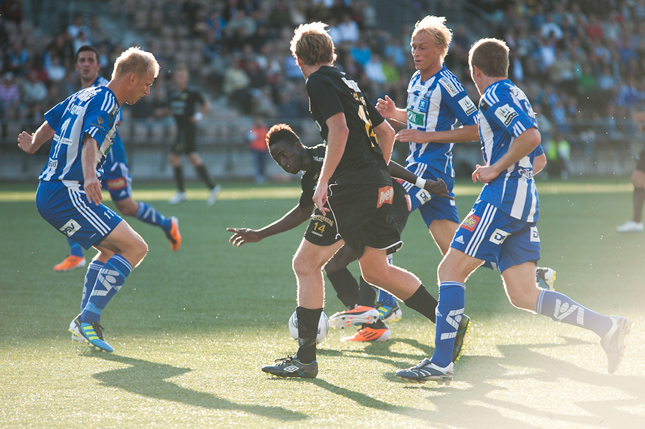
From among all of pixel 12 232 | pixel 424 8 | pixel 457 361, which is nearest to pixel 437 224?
pixel 457 361

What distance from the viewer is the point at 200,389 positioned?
14.5 feet

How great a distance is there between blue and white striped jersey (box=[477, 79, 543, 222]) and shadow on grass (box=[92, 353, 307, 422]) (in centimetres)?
164

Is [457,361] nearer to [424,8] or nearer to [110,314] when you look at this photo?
[110,314]

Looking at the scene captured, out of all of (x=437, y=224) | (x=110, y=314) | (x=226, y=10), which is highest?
(x=226, y=10)

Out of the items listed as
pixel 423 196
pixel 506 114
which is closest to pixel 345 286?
pixel 423 196

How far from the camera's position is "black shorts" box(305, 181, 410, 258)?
4684 mm

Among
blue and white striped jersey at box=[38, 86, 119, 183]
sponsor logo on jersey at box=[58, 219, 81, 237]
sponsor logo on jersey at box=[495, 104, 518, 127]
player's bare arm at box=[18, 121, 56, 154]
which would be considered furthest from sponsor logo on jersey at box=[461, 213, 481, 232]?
player's bare arm at box=[18, 121, 56, 154]

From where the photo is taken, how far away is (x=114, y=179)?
27.3 feet

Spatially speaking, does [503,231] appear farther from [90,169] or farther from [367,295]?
[90,169]

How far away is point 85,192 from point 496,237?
2599 mm

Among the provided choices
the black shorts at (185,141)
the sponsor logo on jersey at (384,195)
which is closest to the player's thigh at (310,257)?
the sponsor logo on jersey at (384,195)

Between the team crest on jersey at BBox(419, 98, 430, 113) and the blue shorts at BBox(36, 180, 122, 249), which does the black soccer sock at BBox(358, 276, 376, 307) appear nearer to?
the team crest on jersey at BBox(419, 98, 430, 113)

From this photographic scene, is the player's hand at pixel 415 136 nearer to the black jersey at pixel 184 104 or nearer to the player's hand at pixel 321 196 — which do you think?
the player's hand at pixel 321 196

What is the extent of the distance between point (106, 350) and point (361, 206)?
1910 millimetres
